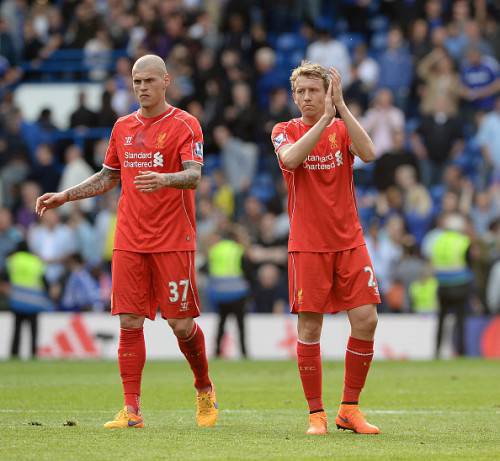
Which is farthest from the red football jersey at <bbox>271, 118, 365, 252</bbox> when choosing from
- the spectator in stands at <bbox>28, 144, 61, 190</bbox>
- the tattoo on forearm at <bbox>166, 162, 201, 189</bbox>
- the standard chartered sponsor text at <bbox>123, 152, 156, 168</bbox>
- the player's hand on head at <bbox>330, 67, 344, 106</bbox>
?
the spectator in stands at <bbox>28, 144, 61, 190</bbox>

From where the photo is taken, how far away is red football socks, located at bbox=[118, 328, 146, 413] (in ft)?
31.1

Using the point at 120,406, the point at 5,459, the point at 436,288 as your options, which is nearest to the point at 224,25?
the point at 436,288

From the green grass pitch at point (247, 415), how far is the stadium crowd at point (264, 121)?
4788mm

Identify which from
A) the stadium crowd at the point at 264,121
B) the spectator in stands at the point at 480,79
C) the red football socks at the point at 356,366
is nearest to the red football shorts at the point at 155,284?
the red football socks at the point at 356,366

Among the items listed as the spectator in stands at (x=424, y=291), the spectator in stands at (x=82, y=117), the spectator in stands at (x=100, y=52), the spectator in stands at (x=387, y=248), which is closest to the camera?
the spectator in stands at (x=424, y=291)

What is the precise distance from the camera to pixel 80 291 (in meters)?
22.5

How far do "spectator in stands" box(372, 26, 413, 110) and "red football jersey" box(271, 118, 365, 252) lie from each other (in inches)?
614

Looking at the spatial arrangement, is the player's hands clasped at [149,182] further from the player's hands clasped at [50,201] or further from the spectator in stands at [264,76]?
the spectator in stands at [264,76]

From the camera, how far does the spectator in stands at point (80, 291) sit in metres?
22.5

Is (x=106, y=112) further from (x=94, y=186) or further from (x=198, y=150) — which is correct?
(x=198, y=150)

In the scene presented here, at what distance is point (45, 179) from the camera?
2467cm

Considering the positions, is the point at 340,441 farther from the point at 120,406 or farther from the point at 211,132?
the point at 211,132

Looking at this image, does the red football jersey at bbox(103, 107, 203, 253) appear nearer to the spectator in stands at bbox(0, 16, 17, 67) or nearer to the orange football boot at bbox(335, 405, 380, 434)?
the orange football boot at bbox(335, 405, 380, 434)

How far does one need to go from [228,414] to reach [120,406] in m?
1.17
